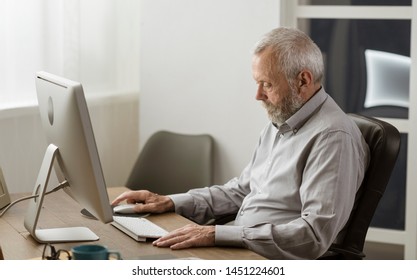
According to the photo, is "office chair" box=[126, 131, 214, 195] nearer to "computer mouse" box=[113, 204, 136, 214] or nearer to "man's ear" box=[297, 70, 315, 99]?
"computer mouse" box=[113, 204, 136, 214]

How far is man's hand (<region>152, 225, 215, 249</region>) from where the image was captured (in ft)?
8.59

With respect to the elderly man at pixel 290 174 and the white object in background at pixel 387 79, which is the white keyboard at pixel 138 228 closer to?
the elderly man at pixel 290 174

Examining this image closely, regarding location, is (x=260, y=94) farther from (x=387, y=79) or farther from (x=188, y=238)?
(x=387, y=79)

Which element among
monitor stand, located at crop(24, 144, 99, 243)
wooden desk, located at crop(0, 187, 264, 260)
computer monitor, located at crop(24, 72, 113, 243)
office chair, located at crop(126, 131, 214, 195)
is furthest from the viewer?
office chair, located at crop(126, 131, 214, 195)

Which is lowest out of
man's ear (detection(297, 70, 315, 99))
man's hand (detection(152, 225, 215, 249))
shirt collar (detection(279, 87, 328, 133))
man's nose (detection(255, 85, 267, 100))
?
man's hand (detection(152, 225, 215, 249))

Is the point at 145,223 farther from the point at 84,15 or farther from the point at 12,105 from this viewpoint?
the point at 84,15

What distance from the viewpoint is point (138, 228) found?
2.78 metres

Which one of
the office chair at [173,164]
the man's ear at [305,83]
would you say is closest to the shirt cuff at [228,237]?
the man's ear at [305,83]

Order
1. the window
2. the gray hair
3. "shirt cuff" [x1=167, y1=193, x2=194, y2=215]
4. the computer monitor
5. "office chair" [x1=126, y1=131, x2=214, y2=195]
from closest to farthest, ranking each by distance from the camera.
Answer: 1. the computer monitor
2. the gray hair
3. "shirt cuff" [x1=167, y1=193, x2=194, y2=215]
4. the window
5. "office chair" [x1=126, y1=131, x2=214, y2=195]

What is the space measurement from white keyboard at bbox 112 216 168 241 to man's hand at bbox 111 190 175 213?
0.12m

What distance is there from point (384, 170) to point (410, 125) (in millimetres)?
1573

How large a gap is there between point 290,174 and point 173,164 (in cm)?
186

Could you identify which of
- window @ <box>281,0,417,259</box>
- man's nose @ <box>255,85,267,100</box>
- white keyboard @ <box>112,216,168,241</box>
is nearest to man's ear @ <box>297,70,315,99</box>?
man's nose @ <box>255,85,267,100</box>

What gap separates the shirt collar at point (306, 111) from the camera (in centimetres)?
298
